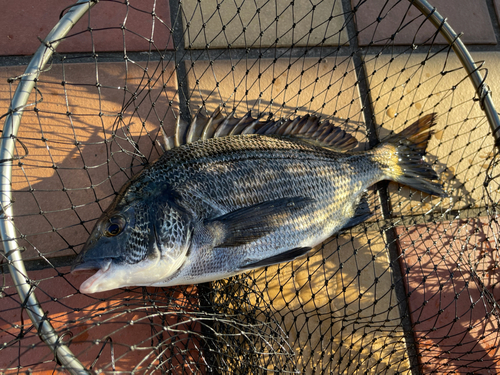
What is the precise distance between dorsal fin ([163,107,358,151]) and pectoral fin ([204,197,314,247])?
1.54 feet

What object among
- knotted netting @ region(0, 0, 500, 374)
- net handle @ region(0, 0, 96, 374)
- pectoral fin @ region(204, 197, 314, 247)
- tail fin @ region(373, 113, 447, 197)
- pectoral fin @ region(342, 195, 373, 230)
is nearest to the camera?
net handle @ region(0, 0, 96, 374)

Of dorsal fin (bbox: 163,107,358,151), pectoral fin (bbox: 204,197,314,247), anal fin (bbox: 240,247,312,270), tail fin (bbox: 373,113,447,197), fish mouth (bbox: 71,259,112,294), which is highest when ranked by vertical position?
dorsal fin (bbox: 163,107,358,151)

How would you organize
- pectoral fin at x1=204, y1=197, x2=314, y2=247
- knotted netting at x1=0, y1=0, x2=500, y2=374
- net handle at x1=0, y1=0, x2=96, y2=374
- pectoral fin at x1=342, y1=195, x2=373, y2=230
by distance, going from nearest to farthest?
net handle at x1=0, y1=0, x2=96, y2=374, pectoral fin at x1=204, y1=197, x2=314, y2=247, knotted netting at x1=0, y1=0, x2=500, y2=374, pectoral fin at x1=342, y1=195, x2=373, y2=230

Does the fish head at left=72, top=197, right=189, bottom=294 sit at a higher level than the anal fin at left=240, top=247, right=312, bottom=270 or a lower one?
higher

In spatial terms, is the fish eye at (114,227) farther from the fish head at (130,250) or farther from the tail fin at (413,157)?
the tail fin at (413,157)

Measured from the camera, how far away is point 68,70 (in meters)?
2.06

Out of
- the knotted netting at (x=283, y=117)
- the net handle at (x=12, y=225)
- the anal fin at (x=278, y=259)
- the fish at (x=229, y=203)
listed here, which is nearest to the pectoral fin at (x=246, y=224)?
the fish at (x=229, y=203)

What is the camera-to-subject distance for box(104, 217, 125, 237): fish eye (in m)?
1.53

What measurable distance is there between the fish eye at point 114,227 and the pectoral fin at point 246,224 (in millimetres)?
366

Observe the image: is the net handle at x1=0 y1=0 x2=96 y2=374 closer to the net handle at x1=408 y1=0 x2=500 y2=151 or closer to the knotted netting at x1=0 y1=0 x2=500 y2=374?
the knotted netting at x1=0 y1=0 x2=500 y2=374

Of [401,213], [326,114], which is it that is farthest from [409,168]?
[326,114]

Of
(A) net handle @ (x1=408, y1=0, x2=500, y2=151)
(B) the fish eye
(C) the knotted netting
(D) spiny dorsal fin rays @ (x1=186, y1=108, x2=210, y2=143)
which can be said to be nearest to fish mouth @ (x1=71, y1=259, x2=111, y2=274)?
(B) the fish eye

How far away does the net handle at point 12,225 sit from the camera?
1418 millimetres

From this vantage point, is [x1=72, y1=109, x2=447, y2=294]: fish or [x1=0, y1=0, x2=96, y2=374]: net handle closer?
[x1=0, y1=0, x2=96, y2=374]: net handle
